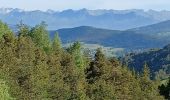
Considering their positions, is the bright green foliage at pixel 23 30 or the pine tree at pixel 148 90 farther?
the bright green foliage at pixel 23 30

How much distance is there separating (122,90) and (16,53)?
25601 mm

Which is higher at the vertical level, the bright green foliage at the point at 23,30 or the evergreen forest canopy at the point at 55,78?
the bright green foliage at the point at 23,30

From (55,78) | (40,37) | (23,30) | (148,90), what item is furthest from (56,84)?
(23,30)

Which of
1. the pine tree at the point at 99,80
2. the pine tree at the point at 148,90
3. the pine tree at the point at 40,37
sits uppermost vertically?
the pine tree at the point at 40,37

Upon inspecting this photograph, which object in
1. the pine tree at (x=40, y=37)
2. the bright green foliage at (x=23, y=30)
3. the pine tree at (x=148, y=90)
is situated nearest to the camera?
the pine tree at (x=148, y=90)

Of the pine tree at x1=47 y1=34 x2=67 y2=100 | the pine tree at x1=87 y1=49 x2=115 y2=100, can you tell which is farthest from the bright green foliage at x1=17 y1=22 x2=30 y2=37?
the pine tree at x1=47 y1=34 x2=67 y2=100

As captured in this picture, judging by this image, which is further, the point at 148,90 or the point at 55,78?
the point at 148,90

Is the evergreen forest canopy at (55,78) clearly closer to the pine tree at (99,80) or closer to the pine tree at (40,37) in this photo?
the pine tree at (99,80)

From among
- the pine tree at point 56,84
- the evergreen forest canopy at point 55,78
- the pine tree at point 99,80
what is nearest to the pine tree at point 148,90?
the evergreen forest canopy at point 55,78

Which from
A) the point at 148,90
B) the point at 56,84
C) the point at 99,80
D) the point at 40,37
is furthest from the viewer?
the point at 40,37

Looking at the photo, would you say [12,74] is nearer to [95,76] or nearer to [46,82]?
[46,82]

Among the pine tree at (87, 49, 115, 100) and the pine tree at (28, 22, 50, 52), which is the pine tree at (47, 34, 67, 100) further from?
the pine tree at (28, 22, 50, 52)

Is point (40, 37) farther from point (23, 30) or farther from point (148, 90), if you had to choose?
point (148, 90)

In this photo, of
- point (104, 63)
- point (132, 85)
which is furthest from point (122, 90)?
point (132, 85)
